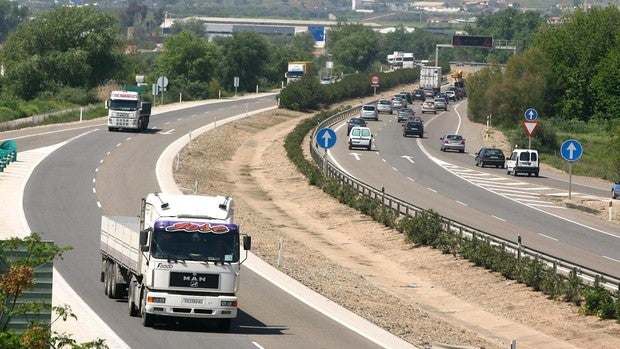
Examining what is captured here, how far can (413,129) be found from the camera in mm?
92062

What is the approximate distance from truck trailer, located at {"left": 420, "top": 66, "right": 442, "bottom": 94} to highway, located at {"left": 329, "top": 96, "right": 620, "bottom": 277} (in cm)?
5507

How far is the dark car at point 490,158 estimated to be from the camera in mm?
73562

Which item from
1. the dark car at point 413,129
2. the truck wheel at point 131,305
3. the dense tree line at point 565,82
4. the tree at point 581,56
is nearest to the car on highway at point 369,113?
the dense tree line at point 565,82

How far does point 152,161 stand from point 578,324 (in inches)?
1413

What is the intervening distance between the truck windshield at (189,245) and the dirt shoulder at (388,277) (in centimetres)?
427

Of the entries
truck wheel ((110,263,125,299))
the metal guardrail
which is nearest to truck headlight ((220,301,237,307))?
truck wheel ((110,263,125,299))

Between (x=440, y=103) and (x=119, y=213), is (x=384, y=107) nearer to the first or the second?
(x=440, y=103)

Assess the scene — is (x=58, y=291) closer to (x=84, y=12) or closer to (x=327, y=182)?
(x=327, y=182)

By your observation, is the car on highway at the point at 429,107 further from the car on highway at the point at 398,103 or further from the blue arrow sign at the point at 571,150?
the blue arrow sign at the point at 571,150

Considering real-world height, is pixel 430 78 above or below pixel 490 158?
above

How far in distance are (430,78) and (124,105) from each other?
77.7 m

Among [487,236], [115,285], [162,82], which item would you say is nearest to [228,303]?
[115,285]

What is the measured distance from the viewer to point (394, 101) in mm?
121375

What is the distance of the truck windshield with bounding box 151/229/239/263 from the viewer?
24.2 metres
